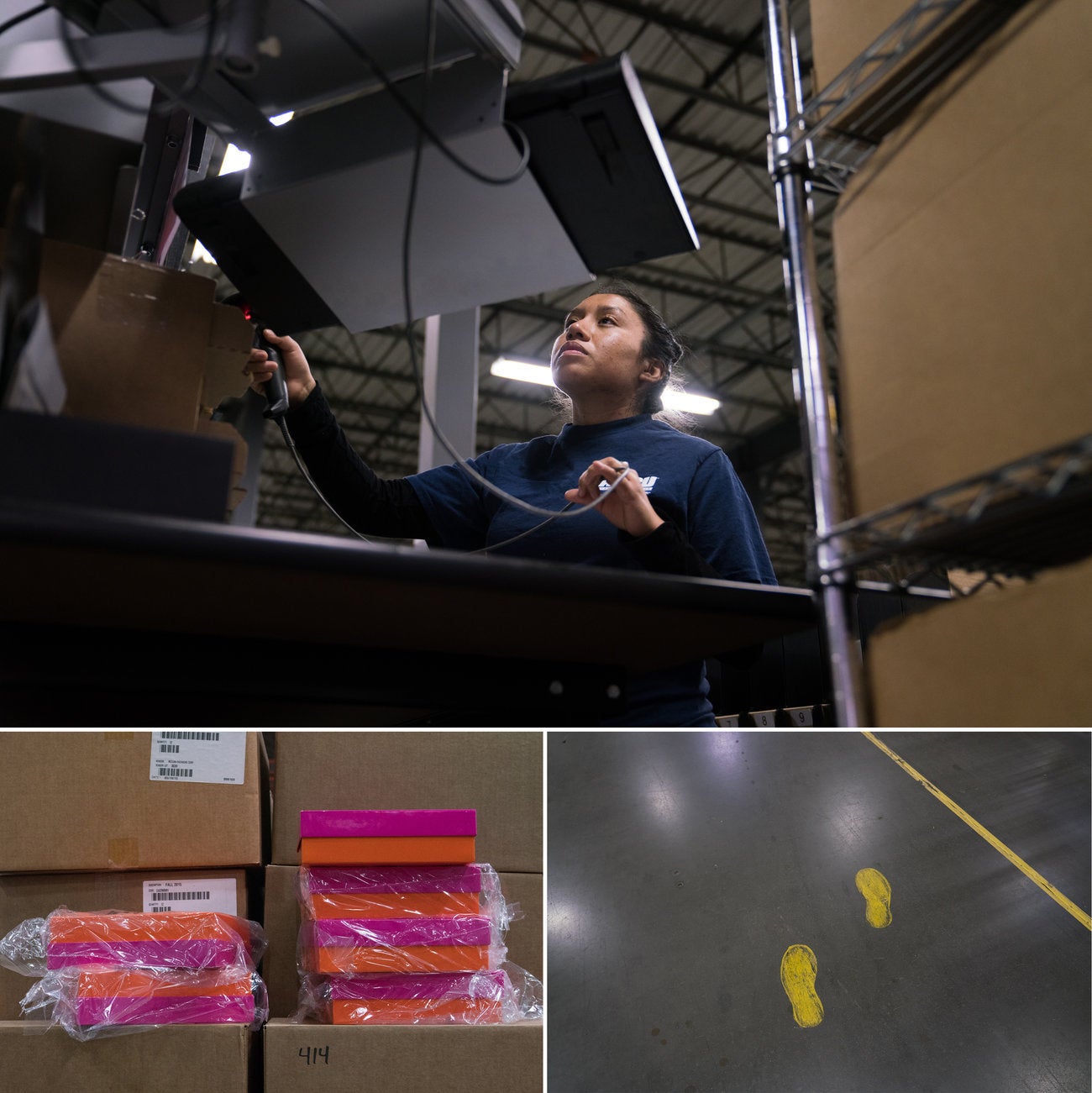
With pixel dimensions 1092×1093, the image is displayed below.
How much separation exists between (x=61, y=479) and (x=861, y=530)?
2.25 ft

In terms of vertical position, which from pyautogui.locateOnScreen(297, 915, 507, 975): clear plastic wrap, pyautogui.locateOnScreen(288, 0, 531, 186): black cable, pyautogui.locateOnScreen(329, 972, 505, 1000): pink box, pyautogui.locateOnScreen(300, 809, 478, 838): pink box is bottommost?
pyautogui.locateOnScreen(329, 972, 505, 1000): pink box

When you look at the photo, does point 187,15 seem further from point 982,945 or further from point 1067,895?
point 1067,895

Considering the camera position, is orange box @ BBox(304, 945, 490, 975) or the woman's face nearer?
orange box @ BBox(304, 945, 490, 975)

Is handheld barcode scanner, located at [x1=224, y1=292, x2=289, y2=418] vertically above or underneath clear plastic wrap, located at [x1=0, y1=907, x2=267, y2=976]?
above

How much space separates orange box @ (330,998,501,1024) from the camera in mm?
1124

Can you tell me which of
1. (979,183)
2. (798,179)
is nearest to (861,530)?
(979,183)

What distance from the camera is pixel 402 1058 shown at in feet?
3.57

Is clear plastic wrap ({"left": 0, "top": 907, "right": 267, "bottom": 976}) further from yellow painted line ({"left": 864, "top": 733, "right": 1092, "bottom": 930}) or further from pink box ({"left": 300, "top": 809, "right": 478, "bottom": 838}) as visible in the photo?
yellow painted line ({"left": 864, "top": 733, "right": 1092, "bottom": 930})

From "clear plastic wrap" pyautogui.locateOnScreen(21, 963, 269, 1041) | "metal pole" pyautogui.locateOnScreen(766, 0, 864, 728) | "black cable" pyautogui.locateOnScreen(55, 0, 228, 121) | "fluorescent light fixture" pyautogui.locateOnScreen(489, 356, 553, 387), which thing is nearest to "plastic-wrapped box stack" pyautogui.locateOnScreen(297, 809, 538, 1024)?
"clear plastic wrap" pyautogui.locateOnScreen(21, 963, 269, 1041)

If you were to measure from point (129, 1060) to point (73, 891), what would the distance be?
0.86ft

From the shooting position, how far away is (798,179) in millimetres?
1093

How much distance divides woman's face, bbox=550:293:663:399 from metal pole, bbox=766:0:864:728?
0.47 metres

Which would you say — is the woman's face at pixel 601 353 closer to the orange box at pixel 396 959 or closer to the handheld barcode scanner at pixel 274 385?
the handheld barcode scanner at pixel 274 385

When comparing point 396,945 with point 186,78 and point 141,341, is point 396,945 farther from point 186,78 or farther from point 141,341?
point 186,78
